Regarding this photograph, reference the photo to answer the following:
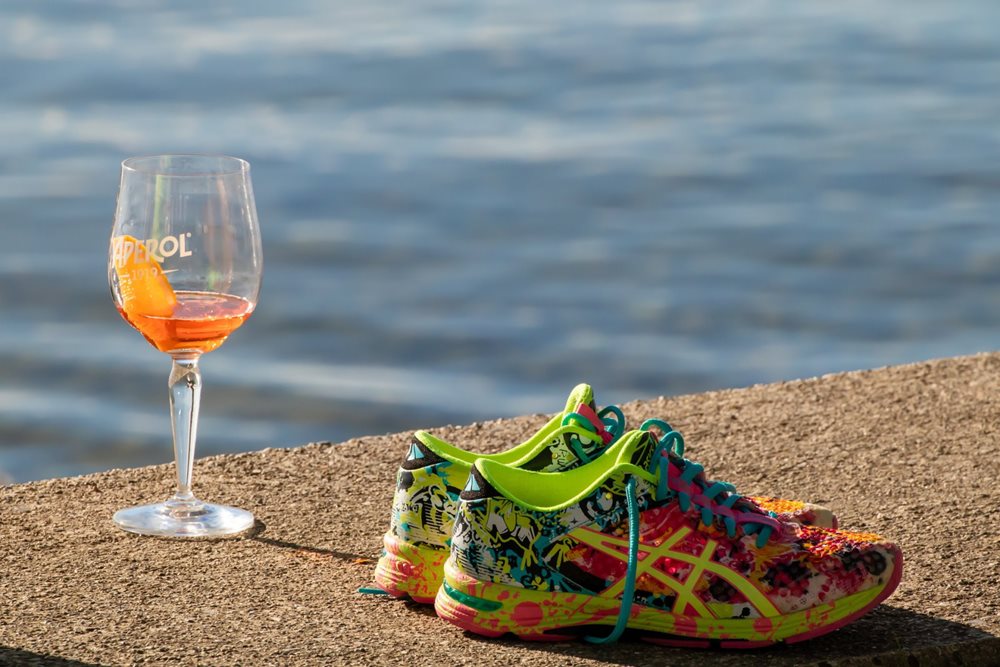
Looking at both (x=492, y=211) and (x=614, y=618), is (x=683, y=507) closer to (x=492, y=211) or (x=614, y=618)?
(x=614, y=618)

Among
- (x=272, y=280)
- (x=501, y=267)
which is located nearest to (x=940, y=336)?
(x=501, y=267)

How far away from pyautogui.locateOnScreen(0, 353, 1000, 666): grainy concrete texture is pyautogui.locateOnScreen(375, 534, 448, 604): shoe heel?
0.03 meters

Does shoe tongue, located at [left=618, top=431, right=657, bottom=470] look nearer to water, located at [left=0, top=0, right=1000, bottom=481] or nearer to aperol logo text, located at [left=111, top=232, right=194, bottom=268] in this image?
aperol logo text, located at [left=111, top=232, right=194, bottom=268]

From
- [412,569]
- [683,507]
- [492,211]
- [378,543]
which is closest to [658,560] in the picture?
[683,507]

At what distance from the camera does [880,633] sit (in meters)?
2.31

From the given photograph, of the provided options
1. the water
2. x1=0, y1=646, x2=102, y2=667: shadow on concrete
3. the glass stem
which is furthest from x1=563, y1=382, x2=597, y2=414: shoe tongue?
the water

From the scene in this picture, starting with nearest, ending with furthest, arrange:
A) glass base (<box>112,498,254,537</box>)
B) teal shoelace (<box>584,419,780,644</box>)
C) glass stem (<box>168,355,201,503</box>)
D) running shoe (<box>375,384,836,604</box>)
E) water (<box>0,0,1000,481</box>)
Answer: teal shoelace (<box>584,419,780,644</box>) → running shoe (<box>375,384,836,604</box>) → glass stem (<box>168,355,201,503</box>) → glass base (<box>112,498,254,537</box>) → water (<box>0,0,1000,481</box>)

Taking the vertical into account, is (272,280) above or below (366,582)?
below

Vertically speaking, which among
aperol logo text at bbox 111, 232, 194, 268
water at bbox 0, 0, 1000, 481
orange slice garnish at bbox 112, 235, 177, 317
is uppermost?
aperol logo text at bbox 111, 232, 194, 268

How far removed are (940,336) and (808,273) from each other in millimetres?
707

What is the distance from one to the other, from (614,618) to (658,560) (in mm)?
108

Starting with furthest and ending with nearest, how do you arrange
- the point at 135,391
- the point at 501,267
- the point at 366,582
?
the point at 501,267 < the point at 135,391 < the point at 366,582

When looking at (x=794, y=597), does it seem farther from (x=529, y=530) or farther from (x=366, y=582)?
(x=366, y=582)

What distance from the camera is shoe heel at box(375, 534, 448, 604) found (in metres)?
2.35
